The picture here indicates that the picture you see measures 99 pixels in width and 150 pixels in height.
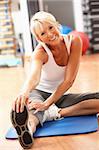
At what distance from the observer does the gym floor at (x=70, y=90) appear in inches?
72.5

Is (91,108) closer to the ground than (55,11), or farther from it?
closer to the ground

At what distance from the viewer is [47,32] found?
1966 millimetres

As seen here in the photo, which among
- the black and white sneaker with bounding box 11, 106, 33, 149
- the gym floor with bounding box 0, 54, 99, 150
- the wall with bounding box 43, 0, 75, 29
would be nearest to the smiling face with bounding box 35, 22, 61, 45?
the black and white sneaker with bounding box 11, 106, 33, 149

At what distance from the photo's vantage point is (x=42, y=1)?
6.99 metres

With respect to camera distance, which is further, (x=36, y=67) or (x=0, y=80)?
(x=0, y=80)

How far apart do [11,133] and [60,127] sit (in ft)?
1.10

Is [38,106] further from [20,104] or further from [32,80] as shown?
[20,104]

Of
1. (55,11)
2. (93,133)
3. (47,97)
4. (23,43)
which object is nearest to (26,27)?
(23,43)

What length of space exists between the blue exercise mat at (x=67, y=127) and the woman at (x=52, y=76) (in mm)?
42

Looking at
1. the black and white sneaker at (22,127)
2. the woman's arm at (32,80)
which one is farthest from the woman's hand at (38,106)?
the black and white sneaker at (22,127)

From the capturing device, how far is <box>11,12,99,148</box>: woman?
198 centimetres

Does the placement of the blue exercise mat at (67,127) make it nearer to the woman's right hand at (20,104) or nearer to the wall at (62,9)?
the woman's right hand at (20,104)

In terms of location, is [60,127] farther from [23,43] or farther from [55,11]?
[55,11]

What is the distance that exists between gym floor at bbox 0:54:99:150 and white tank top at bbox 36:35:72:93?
41 cm
